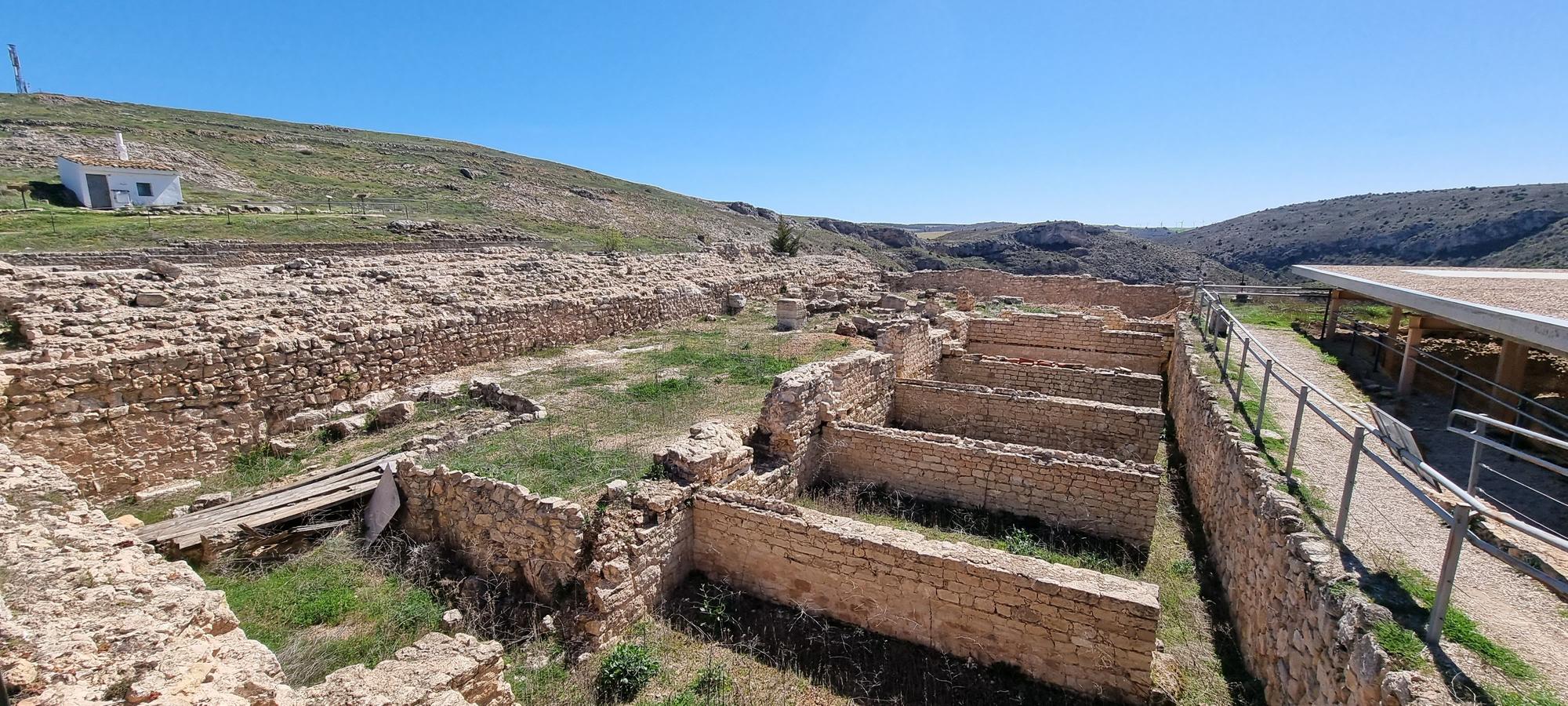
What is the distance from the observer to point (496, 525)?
6738mm

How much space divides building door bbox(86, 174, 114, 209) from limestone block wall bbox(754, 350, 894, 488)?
35922 millimetres

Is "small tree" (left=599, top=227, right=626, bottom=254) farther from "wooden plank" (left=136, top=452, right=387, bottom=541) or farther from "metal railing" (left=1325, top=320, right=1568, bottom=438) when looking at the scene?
"metal railing" (left=1325, top=320, right=1568, bottom=438)

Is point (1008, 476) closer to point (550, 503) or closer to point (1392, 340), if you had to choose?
point (550, 503)

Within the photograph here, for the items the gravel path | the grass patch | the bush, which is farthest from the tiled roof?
the gravel path

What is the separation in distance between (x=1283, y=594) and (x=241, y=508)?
32.4 ft

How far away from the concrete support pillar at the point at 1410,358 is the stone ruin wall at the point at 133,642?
443 inches

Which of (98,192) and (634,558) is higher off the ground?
(98,192)

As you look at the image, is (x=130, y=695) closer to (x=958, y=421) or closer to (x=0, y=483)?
(x=0, y=483)

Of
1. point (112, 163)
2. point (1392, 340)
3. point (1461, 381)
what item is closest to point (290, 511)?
point (1461, 381)

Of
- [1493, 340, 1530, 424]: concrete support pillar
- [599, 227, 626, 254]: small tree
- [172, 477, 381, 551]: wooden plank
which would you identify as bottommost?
[172, 477, 381, 551]: wooden plank

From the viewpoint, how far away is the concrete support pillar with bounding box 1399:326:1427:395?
859 centimetres

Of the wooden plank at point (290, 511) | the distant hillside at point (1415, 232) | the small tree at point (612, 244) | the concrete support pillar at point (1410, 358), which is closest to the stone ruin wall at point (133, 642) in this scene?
the wooden plank at point (290, 511)

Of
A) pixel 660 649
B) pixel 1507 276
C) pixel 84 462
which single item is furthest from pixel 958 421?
pixel 84 462

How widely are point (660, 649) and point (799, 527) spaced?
1.69m
